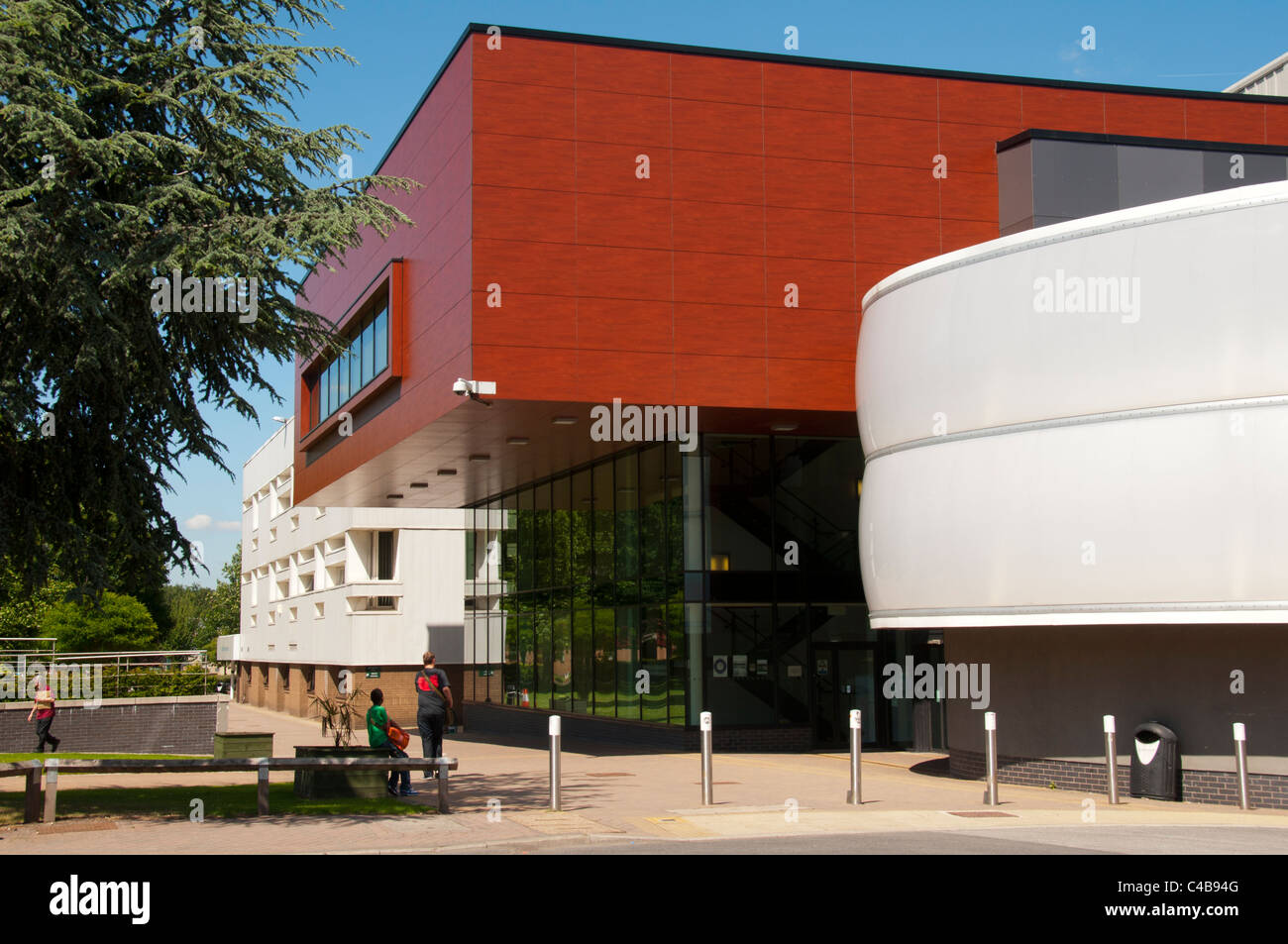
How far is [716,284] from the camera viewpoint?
22.3m

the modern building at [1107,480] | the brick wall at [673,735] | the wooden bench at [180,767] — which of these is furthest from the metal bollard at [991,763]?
the brick wall at [673,735]

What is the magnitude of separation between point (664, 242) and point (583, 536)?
995 cm

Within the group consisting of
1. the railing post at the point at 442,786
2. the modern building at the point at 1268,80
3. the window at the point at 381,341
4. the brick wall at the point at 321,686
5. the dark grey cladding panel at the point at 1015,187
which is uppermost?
the modern building at the point at 1268,80

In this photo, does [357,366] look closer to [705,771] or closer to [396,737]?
[396,737]

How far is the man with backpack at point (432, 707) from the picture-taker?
17.5 metres

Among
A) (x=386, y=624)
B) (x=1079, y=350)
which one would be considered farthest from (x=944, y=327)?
(x=386, y=624)

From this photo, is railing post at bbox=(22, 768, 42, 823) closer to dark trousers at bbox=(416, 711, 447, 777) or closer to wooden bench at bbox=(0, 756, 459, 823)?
wooden bench at bbox=(0, 756, 459, 823)

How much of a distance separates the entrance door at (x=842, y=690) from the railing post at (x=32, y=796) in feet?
50.4

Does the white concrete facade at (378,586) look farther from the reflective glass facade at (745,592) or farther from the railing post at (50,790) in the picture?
the railing post at (50,790)

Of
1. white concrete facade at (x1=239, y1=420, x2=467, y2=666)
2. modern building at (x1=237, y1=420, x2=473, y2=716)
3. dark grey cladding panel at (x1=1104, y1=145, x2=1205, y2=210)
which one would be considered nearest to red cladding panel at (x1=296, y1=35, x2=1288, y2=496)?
dark grey cladding panel at (x1=1104, y1=145, x2=1205, y2=210)

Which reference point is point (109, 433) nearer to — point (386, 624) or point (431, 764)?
point (431, 764)

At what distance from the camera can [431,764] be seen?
15.0 m

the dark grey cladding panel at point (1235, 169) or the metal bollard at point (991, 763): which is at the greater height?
the dark grey cladding panel at point (1235, 169)

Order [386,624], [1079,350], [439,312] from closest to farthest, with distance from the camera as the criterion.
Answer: [1079,350]
[439,312]
[386,624]
